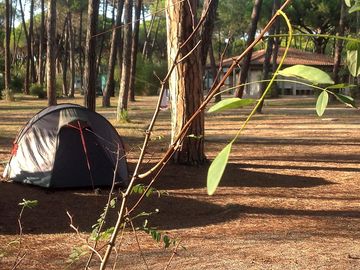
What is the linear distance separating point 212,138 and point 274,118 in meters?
8.11

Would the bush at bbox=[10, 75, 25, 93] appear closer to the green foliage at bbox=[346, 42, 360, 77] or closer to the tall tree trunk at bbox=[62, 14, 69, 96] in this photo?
the tall tree trunk at bbox=[62, 14, 69, 96]

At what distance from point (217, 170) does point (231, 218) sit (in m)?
6.54

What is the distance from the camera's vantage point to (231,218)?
720 centimetres

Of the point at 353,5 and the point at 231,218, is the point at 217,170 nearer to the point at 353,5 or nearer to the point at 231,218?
the point at 353,5

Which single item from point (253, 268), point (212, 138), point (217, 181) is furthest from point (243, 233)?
point (212, 138)

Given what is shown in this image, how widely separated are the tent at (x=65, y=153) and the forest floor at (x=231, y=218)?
0.76 feet

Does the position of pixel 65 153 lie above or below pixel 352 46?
below

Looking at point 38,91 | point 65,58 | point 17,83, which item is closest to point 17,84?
point 17,83

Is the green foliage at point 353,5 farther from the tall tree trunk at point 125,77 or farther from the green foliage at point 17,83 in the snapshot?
the green foliage at point 17,83

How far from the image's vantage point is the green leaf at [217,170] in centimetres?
73

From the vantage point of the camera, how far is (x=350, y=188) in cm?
920

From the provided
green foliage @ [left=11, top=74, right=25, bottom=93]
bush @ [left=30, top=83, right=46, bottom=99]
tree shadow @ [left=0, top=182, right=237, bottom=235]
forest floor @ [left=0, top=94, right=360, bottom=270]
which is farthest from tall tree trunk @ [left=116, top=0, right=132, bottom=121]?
green foliage @ [left=11, top=74, right=25, bottom=93]

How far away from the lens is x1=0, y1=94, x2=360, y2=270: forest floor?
5.41 metres

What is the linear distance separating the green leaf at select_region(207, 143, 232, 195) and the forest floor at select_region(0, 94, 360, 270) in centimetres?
175
